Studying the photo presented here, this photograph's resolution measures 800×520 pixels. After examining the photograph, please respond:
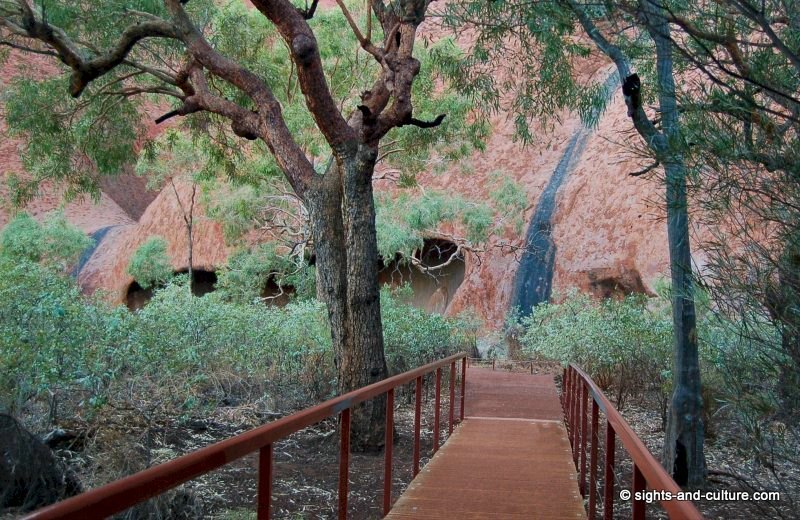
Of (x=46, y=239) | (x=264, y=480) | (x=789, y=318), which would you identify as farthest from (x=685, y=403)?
(x=46, y=239)

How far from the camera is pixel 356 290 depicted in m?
8.49

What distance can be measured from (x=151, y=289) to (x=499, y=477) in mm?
27191

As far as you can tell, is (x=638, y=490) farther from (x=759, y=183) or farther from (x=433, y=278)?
(x=433, y=278)

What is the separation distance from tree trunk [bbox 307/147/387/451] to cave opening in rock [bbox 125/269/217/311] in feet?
73.1

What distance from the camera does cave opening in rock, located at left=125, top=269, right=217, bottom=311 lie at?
100 feet

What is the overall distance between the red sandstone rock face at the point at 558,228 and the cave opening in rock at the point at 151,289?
44.5 inches

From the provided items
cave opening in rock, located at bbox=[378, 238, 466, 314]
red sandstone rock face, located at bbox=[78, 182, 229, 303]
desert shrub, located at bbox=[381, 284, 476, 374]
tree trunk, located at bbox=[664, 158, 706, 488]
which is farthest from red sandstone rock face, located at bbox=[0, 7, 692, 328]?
tree trunk, located at bbox=[664, 158, 706, 488]

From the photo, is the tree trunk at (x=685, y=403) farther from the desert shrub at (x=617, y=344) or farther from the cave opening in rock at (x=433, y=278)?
the cave opening in rock at (x=433, y=278)

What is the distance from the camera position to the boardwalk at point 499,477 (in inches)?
187

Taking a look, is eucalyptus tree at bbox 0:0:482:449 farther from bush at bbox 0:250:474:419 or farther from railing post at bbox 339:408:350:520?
railing post at bbox 339:408:350:520

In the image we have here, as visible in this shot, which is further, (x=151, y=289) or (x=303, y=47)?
(x=151, y=289)

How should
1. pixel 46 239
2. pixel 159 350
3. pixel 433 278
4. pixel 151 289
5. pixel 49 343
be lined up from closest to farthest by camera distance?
pixel 49 343, pixel 159 350, pixel 46 239, pixel 433 278, pixel 151 289

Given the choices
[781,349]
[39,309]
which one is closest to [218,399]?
[39,309]

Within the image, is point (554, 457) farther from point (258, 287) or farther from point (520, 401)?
point (258, 287)
